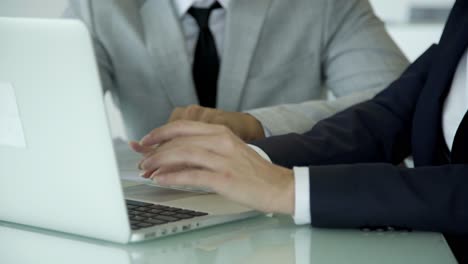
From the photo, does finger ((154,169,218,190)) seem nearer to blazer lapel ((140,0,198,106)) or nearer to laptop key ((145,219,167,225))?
laptop key ((145,219,167,225))

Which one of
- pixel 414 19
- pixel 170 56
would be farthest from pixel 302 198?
pixel 414 19

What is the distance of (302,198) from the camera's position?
1171 millimetres

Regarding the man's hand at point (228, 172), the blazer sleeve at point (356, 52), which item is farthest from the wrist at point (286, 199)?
the blazer sleeve at point (356, 52)

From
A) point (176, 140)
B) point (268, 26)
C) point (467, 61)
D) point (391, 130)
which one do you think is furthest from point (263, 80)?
point (176, 140)

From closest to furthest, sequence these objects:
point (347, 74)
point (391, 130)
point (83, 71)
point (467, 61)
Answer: point (83, 71) < point (467, 61) < point (391, 130) < point (347, 74)

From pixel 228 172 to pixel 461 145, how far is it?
0.38 meters

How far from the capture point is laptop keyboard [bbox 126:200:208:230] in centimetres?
115

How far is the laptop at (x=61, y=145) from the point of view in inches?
39.5

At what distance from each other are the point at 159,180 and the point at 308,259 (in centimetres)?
23

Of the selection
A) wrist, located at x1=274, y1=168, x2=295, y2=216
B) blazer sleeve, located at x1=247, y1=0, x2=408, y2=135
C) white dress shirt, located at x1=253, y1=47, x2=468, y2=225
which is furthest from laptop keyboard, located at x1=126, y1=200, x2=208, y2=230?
blazer sleeve, located at x1=247, y1=0, x2=408, y2=135

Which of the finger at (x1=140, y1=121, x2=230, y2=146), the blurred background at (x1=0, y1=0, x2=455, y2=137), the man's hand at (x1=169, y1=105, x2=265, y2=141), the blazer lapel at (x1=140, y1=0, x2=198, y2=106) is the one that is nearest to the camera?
the finger at (x1=140, y1=121, x2=230, y2=146)

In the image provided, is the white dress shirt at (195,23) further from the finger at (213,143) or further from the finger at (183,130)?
the finger at (213,143)

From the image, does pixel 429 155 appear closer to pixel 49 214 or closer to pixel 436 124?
pixel 436 124

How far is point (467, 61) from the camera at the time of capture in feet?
4.85
